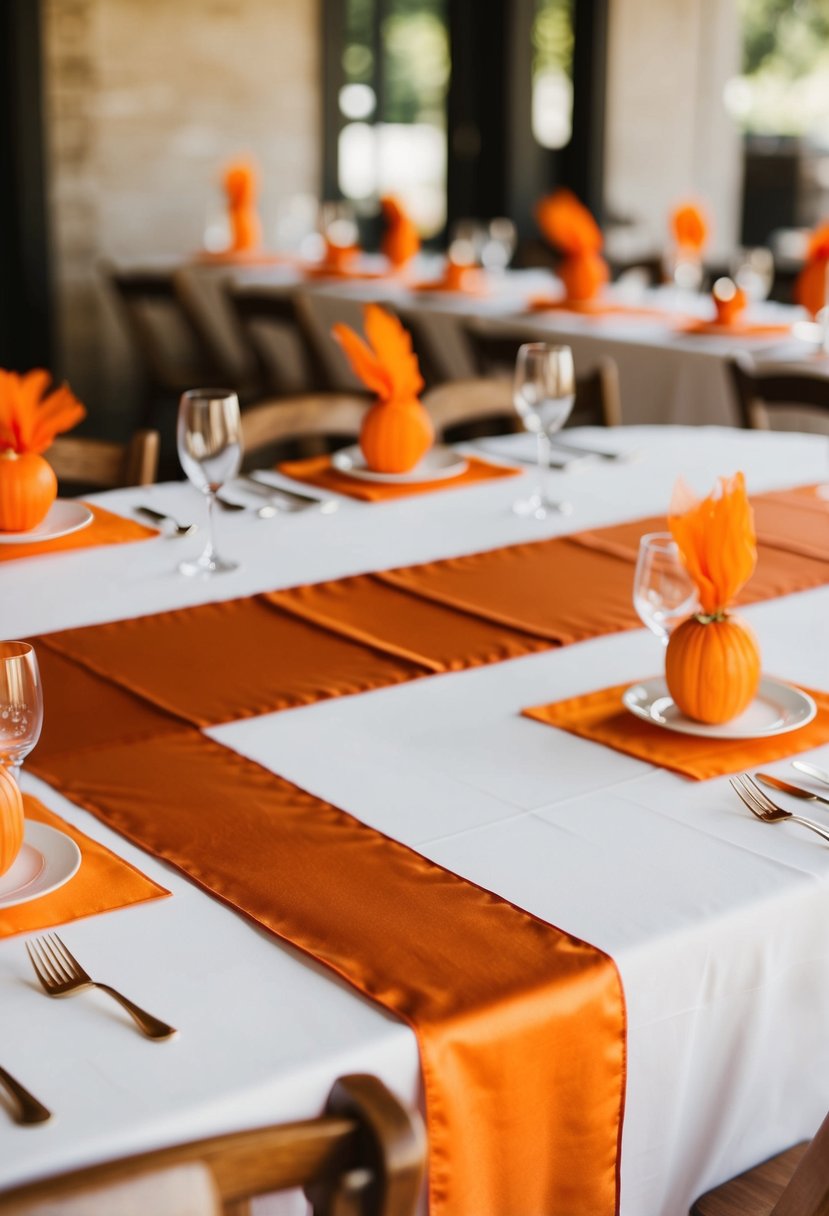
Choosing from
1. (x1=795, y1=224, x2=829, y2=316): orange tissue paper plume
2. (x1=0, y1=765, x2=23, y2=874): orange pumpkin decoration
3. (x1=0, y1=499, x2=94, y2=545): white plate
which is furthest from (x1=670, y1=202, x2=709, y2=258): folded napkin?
(x1=0, y1=765, x2=23, y2=874): orange pumpkin decoration

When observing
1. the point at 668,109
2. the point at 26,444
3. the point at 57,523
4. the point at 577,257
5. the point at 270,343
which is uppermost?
the point at 668,109

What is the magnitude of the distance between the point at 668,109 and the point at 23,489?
6.55 m

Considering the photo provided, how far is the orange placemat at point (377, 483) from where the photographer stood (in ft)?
7.73

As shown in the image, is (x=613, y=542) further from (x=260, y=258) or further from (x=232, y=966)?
(x=260, y=258)

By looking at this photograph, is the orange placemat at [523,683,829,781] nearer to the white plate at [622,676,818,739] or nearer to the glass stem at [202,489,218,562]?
the white plate at [622,676,818,739]

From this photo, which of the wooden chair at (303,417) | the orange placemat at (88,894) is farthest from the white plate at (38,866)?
the wooden chair at (303,417)

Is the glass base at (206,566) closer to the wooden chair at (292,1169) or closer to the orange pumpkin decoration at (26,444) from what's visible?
the orange pumpkin decoration at (26,444)

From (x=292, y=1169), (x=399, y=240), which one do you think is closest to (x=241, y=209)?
(x=399, y=240)

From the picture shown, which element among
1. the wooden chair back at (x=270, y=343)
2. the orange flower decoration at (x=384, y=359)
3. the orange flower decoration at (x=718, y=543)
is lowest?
the wooden chair back at (x=270, y=343)

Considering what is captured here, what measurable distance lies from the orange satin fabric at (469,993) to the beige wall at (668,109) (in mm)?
7002

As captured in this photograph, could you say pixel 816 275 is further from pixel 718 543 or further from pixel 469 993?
pixel 469 993

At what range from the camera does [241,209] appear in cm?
623

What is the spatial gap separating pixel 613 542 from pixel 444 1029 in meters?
1.21

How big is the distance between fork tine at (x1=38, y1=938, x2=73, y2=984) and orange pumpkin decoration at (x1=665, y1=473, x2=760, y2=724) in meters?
0.64
